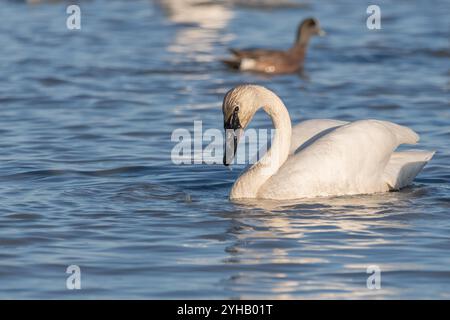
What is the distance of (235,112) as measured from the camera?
944cm

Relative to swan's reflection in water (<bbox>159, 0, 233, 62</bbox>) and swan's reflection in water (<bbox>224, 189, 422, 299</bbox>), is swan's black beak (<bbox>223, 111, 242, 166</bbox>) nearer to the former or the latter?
swan's reflection in water (<bbox>224, 189, 422, 299</bbox>)

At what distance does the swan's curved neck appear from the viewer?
9.67 metres

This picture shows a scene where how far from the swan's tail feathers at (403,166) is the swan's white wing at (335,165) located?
12.0 inches

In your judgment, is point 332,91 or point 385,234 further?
point 332,91

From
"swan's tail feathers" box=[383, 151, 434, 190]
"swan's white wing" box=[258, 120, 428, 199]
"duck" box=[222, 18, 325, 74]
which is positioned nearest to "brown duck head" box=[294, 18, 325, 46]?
"duck" box=[222, 18, 325, 74]

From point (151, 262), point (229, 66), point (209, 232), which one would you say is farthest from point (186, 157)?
point (229, 66)

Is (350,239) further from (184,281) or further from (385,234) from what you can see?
(184,281)

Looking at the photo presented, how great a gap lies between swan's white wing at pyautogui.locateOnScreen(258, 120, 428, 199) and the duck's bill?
486 millimetres

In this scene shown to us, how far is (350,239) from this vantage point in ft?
27.7

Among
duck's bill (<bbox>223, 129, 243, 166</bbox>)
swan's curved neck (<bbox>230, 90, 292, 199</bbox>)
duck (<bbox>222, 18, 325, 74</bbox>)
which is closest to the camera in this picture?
duck's bill (<bbox>223, 129, 243, 166</bbox>)

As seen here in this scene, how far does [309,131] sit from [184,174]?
4.68 ft

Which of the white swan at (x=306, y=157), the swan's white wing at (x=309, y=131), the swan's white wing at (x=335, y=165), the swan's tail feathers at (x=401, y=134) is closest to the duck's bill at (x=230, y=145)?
the white swan at (x=306, y=157)

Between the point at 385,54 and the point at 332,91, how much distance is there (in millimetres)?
3307

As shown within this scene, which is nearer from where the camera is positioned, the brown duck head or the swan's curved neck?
the swan's curved neck
